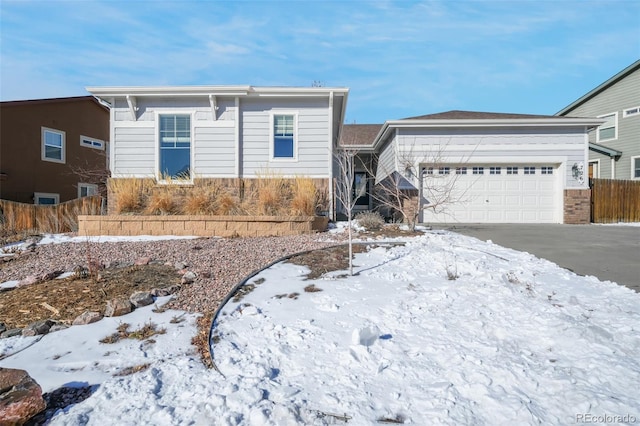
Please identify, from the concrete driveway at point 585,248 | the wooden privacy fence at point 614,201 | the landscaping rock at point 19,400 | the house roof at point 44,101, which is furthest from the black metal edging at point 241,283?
the house roof at point 44,101

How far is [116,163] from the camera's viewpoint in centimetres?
1117

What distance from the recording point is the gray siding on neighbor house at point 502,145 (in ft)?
40.5

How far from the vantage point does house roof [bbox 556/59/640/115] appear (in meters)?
17.3

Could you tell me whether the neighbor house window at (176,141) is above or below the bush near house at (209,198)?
above

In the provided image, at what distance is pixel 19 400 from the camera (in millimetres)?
2178

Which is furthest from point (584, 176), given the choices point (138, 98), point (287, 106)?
point (138, 98)

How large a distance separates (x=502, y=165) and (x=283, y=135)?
7.48 metres

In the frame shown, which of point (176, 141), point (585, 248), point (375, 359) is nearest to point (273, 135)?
point (176, 141)

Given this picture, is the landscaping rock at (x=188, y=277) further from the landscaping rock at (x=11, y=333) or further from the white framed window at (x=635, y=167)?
the white framed window at (x=635, y=167)

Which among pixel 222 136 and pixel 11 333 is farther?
pixel 222 136

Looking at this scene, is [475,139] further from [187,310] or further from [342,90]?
[187,310]

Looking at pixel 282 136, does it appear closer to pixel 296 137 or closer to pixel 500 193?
pixel 296 137

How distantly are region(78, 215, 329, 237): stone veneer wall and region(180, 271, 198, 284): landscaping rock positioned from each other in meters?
3.37

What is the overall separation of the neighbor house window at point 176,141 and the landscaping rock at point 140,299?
7737 millimetres
